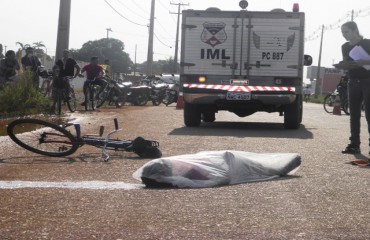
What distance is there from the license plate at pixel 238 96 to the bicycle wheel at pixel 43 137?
620 centimetres

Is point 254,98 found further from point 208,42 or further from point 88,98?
point 88,98

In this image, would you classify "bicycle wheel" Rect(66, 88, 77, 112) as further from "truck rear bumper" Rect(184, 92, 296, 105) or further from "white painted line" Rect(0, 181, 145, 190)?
"white painted line" Rect(0, 181, 145, 190)

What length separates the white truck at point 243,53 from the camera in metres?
15.3

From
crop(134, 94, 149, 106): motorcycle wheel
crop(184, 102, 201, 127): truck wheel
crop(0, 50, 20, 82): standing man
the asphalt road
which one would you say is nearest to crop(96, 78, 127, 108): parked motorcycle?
crop(134, 94, 149, 106): motorcycle wheel

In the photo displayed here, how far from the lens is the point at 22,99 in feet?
56.4

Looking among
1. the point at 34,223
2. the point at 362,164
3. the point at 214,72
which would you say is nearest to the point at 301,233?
the point at 34,223

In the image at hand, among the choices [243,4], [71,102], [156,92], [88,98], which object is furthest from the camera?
[156,92]

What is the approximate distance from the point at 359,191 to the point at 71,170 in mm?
2851

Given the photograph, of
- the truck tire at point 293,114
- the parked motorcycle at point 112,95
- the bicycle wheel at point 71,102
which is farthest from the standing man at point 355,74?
the parked motorcycle at point 112,95

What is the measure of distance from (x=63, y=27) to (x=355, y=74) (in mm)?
13827

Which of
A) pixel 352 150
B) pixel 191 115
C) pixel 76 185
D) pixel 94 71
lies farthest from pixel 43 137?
pixel 94 71

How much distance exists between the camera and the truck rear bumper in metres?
14.5

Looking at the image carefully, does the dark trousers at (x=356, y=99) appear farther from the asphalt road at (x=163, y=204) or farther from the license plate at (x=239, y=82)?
the license plate at (x=239, y=82)

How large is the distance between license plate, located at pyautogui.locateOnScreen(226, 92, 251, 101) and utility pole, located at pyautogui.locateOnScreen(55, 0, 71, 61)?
8567 millimetres
